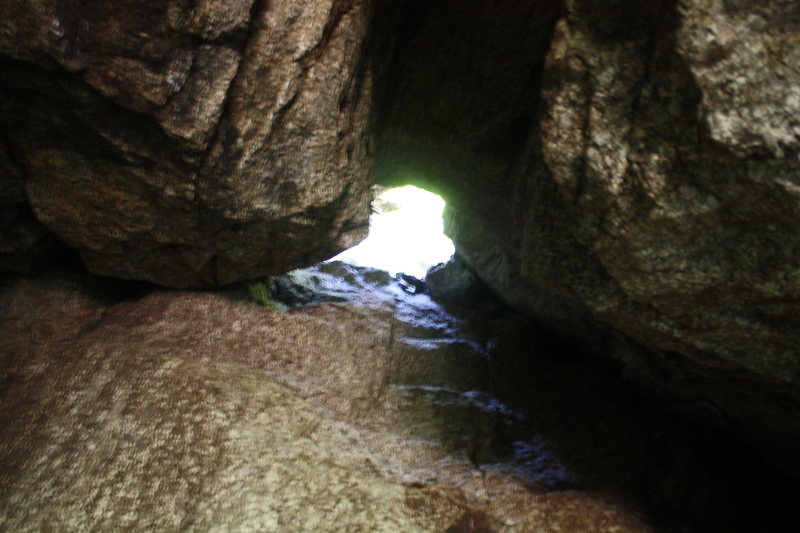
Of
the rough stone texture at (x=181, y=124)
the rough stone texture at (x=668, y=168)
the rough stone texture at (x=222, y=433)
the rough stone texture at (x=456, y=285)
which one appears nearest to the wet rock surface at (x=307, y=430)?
the rough stone texture at (x=222, y=433)

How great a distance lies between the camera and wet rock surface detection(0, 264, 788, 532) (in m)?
3.33

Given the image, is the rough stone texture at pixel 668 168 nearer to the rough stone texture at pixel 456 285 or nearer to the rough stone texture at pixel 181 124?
the rough stone texture at pixel 181 124

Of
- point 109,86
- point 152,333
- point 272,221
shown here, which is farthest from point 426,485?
point 109,86

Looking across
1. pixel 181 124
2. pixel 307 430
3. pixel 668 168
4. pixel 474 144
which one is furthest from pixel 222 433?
pixel 474 144

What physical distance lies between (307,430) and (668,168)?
3.47m

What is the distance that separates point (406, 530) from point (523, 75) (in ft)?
14.4

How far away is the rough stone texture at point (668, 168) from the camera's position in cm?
232

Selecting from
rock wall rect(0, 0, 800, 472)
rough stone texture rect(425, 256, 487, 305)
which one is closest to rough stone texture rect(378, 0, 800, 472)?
rock wall rect(0, 0, 800, 472)

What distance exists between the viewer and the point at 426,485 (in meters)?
3.87

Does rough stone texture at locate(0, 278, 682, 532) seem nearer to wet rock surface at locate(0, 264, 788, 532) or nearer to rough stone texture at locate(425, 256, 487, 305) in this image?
wet rock surface at locate(0, 264, 788, 532)

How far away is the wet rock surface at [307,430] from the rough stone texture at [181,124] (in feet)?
2.94

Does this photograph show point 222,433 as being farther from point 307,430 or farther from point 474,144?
point 474,144

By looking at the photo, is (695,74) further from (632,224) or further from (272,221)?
(272,221)

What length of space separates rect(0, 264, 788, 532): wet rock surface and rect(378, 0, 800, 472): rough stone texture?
1.14 m
